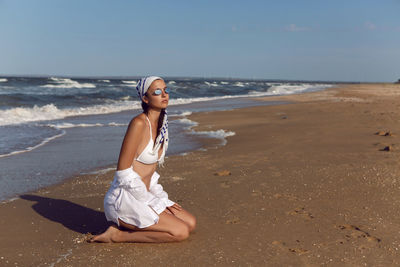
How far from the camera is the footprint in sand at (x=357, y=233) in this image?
11.2 ft

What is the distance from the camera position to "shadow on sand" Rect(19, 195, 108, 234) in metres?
3.97

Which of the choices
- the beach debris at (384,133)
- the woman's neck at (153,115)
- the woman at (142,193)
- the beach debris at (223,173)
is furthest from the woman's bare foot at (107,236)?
the beach debris at (384,133)

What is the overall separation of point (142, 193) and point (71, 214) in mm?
1305

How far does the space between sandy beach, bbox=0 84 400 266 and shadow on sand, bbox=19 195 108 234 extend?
0.4 inches

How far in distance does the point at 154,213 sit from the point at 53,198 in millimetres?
1957

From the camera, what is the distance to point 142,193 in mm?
3438

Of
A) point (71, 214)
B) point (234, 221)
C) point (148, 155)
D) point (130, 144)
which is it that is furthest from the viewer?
point (71, 214)

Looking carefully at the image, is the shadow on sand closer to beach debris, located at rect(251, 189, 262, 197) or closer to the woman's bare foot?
the woman's bare foot

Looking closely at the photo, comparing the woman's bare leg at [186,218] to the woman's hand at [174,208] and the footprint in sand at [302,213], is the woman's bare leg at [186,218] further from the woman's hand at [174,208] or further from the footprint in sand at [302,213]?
the footprint in sand at [302,213]

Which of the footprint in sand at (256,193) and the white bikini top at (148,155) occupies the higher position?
the white bikini top at (148,155)

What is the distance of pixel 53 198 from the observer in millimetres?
4918

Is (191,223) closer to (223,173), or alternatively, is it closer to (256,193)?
(256,193)

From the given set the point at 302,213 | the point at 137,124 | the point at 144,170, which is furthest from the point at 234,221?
the point at 137,124

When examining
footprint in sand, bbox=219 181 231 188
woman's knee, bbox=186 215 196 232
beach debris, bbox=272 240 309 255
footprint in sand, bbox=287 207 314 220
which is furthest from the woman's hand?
footprint in sand, bbox=219 181 231 188
